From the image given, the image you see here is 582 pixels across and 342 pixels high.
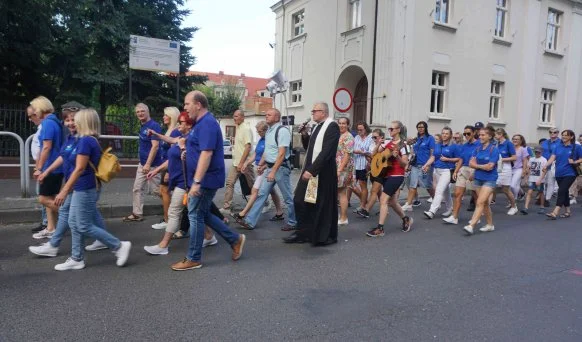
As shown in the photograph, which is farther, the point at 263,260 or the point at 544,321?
the point at 263,260

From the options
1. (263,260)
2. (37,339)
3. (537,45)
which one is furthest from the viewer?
(537,45)

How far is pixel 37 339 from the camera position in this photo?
3150mm

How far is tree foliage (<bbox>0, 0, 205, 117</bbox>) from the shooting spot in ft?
38.0

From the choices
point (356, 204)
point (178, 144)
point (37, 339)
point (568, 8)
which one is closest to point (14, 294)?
point (37, 339)

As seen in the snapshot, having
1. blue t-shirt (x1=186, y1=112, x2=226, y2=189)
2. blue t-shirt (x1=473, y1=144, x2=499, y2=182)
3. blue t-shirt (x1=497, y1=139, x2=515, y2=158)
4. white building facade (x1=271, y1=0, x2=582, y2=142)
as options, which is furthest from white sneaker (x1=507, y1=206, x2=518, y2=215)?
blue t-shirt (x1=186, y1=112, x2=226, y2=189)

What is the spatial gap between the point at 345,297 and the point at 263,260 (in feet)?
4.57

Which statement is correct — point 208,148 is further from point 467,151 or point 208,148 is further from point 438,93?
point 438,93

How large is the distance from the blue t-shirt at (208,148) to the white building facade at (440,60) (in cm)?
1149

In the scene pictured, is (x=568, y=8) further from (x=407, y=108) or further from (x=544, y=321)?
(x=544, y=321)

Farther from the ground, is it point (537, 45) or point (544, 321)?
point (537, 45)

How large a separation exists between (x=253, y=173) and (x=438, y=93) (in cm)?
1105

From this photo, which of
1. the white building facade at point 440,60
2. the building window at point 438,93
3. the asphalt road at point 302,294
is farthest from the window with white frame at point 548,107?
the asphalt road at point 302,294

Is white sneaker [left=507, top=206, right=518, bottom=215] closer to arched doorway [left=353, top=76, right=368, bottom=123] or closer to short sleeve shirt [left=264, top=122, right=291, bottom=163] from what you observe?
short sleeve shirt [left=264, top=122, right=291, bottom=163]

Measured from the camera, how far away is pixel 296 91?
845 inches
